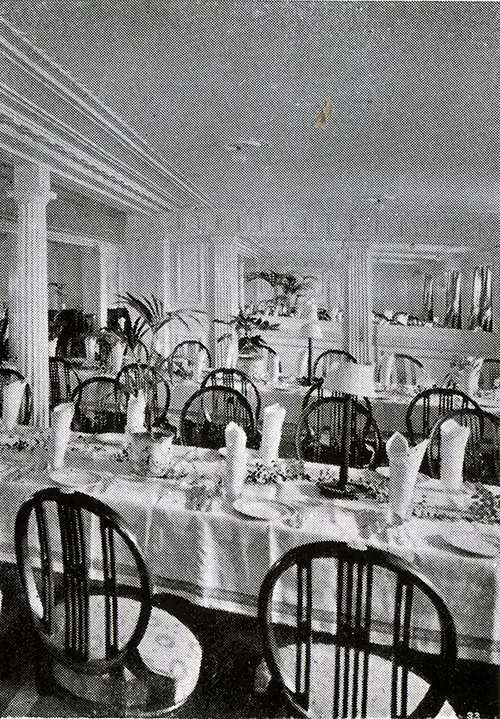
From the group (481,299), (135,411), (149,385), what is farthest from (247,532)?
(481,299)

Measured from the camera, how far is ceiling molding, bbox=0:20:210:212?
305 centimetres

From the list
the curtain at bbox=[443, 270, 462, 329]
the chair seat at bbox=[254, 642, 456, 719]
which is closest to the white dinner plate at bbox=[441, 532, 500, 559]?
the chair seat at bbox=[254, 642, 456, 719]

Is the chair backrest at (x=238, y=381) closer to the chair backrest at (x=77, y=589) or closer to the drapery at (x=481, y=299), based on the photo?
the chair backrest at (x=77, y=589)

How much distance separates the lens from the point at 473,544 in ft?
5.86

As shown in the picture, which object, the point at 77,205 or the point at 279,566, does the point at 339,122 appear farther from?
the point at 77,205

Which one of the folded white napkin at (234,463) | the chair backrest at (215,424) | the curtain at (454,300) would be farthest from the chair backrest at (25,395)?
the curtain at (454,300)

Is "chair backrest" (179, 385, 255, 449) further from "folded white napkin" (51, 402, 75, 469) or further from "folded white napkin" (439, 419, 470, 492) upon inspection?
"folded white napkin" (439, 419, 470, 492)

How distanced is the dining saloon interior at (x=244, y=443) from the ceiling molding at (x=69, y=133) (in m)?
0.02

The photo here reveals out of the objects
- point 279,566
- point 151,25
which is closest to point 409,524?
point 279,566

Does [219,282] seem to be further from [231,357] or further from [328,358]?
[328,358]

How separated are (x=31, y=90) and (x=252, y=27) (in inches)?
65.5

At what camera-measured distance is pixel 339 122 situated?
3.71 m

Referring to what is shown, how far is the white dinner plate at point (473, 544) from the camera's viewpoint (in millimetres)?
1735

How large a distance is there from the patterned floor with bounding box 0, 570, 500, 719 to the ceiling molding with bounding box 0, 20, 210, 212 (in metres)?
2.80
